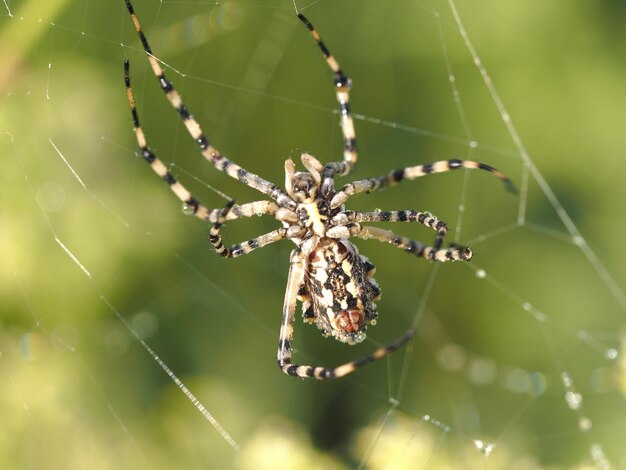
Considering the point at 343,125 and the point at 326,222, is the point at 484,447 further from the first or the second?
the point at 343,125

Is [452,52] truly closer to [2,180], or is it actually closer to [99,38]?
[99,38]

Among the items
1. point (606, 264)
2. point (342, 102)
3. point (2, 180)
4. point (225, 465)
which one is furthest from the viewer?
point (606, 264)

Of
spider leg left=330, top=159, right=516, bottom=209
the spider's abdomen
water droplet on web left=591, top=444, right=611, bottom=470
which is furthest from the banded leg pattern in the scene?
water droplet on web left=591, top=444, right=611, bottom=470

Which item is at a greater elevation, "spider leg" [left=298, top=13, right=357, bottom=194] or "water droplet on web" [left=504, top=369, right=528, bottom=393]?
"spider leg" [left=298, top=13, right=357, bottom=194]

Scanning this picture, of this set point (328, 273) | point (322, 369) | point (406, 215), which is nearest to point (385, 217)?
point (406, 215)

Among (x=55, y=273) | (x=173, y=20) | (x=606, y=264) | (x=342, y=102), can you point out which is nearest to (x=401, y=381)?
(x=606, y=264)

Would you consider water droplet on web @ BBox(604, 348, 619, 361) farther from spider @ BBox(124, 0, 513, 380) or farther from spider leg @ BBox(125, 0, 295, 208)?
spider leg @ BBox(125, 0, 295, 208)

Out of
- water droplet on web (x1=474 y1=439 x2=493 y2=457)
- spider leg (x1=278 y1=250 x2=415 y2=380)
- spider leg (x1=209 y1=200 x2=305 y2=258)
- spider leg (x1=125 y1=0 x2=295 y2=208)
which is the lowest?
water droplet on web (x1=474 y1=439 x2=493 y2=457)
